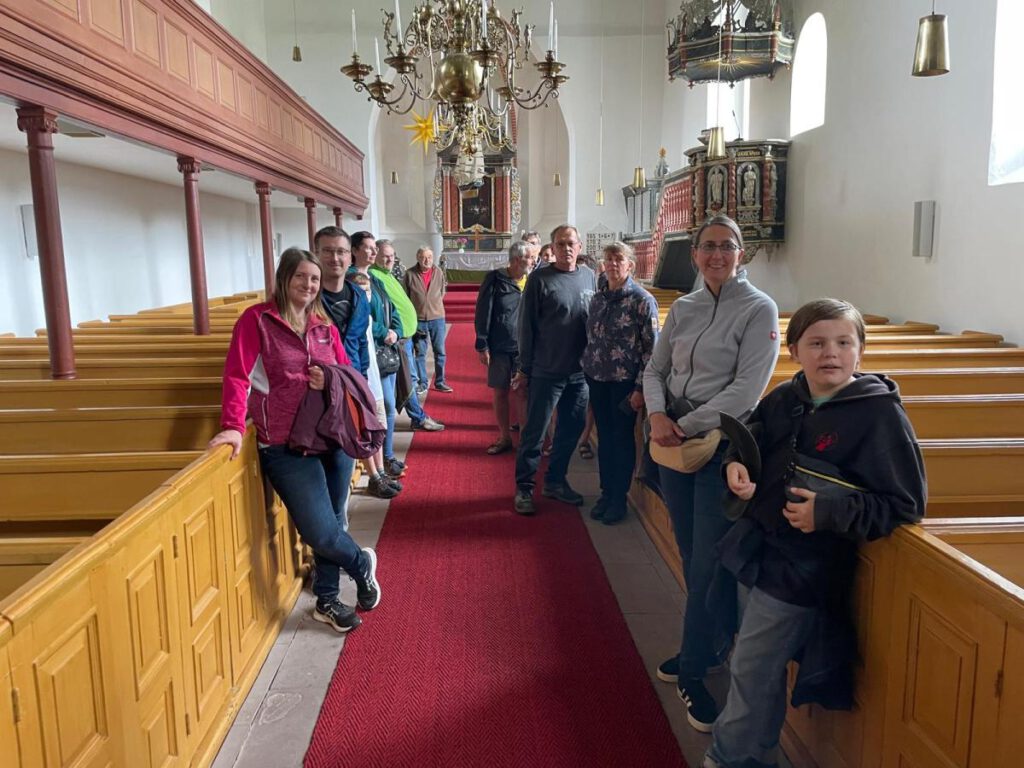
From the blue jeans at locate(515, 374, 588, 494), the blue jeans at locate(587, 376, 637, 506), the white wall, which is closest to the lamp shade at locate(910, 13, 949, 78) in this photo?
the blue jeans at locate(587, 376, 637, 506)

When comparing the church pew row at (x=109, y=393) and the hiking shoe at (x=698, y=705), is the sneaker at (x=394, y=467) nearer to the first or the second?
the church pew row at (x=109, y=393)

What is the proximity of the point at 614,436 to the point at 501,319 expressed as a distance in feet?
5.46

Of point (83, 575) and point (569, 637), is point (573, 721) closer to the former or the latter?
point (569, 637)

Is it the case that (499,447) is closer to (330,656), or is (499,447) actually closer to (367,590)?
(367,590)

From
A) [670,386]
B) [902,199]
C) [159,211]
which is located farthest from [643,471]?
[159,211]

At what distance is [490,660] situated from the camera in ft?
10.2

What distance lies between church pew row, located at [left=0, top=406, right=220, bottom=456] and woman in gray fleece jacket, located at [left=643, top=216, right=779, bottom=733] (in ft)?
6.86

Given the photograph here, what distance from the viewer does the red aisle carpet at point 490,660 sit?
101 inches

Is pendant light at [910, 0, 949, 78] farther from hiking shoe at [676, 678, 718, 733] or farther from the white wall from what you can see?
the white wall

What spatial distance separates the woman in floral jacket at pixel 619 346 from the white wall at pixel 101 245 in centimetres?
622

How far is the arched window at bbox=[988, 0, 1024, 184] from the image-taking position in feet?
18.3

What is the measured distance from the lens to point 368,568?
350 centimetres

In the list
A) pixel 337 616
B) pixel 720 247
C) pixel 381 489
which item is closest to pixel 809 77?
pixel 381 489

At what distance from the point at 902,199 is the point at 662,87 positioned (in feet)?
40.7
